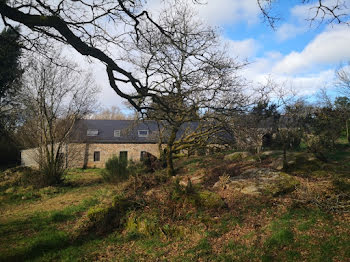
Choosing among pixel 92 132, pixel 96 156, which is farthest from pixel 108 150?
pixel 92 132

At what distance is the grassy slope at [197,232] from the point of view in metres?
4.68

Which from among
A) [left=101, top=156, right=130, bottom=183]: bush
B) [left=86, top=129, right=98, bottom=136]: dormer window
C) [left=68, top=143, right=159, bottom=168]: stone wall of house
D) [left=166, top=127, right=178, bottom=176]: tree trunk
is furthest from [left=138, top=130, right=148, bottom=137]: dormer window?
[left=166, top=127, right=178, bottom=176]: tree trunk

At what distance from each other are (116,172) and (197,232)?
716 cm

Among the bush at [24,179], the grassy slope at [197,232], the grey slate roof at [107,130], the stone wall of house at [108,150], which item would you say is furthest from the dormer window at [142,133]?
the grassy slope at [197,232]

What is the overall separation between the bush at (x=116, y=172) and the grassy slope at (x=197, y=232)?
12.8ft

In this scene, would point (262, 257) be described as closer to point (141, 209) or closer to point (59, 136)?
point (141, 209)

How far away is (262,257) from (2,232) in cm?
637

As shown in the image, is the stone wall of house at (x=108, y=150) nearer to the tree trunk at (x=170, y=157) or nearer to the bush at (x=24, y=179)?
the bush at (x=24, y=179)

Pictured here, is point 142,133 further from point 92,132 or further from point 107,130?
point 92,132

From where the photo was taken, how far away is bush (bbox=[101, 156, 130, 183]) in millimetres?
11891

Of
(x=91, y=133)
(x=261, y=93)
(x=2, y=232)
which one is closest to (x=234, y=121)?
(x=261, y=93)

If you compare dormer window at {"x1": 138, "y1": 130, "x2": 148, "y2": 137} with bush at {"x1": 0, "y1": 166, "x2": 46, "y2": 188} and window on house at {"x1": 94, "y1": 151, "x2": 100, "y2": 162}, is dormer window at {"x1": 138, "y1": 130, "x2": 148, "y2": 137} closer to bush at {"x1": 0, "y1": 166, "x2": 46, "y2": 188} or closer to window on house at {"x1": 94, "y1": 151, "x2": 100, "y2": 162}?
window on house at {"x1": 94, "y1": 151, "x2": 100, "y2": 162}

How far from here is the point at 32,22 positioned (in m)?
3.38

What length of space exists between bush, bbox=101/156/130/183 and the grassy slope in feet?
12.8
